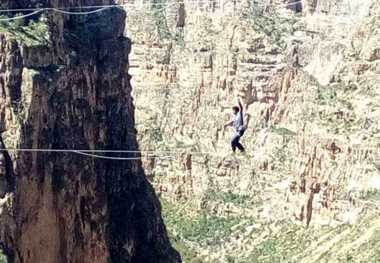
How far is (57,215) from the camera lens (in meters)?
50.0

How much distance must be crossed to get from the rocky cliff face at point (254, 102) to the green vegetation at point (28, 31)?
4625 centimetres

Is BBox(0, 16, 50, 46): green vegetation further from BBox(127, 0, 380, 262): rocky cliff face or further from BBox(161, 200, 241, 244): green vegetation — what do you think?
BBox(161, 200, 241, 244): green vegetation

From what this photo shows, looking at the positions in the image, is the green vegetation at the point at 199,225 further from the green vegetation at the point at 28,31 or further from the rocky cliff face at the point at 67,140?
the green vegetation at the point at 28,31

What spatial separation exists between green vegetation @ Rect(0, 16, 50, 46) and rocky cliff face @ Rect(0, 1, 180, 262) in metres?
0.07

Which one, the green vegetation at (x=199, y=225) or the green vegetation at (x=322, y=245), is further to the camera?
the green vegetation at (x=199, y=225)

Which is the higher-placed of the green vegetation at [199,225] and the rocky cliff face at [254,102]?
the rocky cliff face at [254,102]

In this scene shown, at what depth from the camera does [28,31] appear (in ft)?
160

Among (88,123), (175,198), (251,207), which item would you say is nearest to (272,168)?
(251,207)

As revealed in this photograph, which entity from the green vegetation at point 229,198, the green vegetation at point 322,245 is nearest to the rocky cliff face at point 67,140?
the green vegetation at point 322,245

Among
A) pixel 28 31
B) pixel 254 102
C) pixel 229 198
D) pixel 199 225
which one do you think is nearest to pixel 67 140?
pixel 28 31

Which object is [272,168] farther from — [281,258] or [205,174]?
[281,258]

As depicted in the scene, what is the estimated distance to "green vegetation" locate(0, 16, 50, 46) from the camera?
157 feet

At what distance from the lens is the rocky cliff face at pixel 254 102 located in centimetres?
9356

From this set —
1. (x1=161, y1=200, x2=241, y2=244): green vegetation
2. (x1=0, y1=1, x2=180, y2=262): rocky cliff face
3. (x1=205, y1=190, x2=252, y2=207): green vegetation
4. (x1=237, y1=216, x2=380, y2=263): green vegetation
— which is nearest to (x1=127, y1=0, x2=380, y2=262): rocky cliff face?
(x1=205, y1=190, x2=252, y2=207): green vegetation
